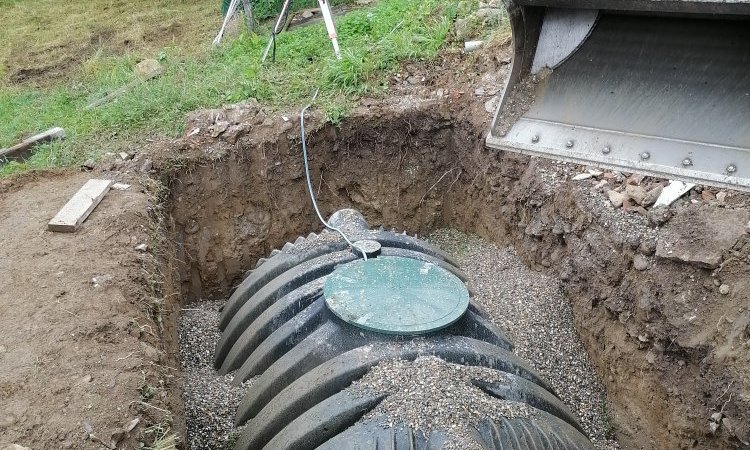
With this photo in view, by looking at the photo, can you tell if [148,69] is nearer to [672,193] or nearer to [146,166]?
[146,166]

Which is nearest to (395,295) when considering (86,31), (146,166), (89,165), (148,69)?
(146,166)

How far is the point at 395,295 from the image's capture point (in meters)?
3.40

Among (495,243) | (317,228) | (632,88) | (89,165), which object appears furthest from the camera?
(317,228)

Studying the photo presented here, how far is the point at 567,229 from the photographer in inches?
190

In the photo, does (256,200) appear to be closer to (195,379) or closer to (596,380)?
(195,379)

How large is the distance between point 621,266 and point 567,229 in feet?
1.97

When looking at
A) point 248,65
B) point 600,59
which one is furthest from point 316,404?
point 248,65

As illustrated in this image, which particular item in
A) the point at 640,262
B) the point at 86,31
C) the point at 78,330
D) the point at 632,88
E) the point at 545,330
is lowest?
the point at 545,330

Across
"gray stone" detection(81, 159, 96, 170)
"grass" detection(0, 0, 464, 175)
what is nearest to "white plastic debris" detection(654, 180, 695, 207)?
"grass" detection(0, 0, 464, 175)

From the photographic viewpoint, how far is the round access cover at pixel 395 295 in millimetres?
3186

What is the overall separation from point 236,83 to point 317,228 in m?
1.72

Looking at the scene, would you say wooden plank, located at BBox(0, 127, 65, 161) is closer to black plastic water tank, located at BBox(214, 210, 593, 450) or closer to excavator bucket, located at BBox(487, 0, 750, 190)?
black plastic water tank, located at BBox(214, 210, 593, 450)

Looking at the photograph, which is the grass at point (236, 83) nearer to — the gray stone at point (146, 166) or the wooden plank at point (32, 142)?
the wooden plank at point (32, 142)

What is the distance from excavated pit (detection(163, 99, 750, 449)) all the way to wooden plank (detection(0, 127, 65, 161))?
5.00 ft
